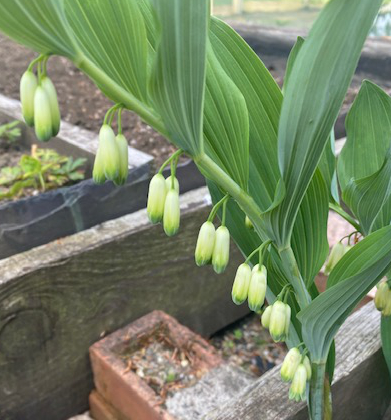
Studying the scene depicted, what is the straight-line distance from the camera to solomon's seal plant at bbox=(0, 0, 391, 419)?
393 mm

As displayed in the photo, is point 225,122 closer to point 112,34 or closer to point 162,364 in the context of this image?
point 112,34

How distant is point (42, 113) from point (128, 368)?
36.0 inches

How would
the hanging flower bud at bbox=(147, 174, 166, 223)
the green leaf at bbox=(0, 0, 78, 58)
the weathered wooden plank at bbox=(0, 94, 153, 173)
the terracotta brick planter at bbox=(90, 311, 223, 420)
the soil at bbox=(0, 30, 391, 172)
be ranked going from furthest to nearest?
the soil at bbox=(0, 30, 391, 172) < the weathered wooden plank at bbox=(0, 94, 153, 173) < the terracotta brick planter at bbox=(90, 311, 223, 420) < the hanging flower bud at bbox=(147, 174, 166, 223) < the green leaf at bbox=(0, 0, 78, 58)

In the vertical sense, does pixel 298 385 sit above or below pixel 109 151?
below

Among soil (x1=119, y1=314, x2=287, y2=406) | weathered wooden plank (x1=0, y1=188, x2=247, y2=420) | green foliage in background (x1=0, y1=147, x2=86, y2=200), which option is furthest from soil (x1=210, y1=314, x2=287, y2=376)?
green foliage in background (x1=0, y1=147, x2=86, y2=200)

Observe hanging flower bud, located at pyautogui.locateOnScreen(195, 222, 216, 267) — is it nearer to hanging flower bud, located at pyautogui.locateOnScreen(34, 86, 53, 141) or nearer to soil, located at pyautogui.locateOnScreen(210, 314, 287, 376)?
hanging flower bud, located at pyautogui.locateOnScreen(34, 86, 53, 141)

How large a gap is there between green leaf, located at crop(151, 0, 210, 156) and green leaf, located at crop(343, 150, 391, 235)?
0.75 ft

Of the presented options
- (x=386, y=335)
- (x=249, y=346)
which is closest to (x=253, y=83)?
(x=386, y=335)

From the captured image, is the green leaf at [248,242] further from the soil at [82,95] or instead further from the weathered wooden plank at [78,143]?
the soil at [82,95]

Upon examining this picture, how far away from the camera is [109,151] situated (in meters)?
0.45

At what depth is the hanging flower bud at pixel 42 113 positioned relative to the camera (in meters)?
0.41

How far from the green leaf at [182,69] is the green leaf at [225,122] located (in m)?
0.07

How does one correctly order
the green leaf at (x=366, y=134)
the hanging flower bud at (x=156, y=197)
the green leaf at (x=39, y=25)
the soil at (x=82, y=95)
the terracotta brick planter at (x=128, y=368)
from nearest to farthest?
the green leaf at (x=39, y=25)
the hanging flower bud at (x=156, y=197)
the green leaf at (x=366, y=134)
the terracotta brick planter at (x=128, y=368)
the soil at (x=82, y=95)

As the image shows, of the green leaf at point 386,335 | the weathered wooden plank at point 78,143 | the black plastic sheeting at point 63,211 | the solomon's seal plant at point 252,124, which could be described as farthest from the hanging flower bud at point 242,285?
the weathered wooden plank at point 78,143
